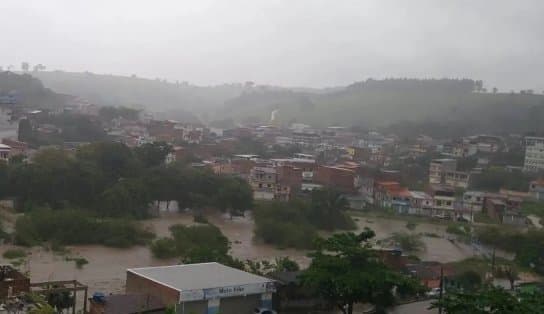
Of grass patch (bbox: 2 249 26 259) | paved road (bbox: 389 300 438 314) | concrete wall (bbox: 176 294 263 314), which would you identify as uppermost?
concrete wall (bbox: 176 294 263 314)

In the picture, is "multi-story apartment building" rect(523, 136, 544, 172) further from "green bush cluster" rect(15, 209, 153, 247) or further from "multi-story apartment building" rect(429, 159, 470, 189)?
"green bush cluster" rect(15, 209, 153, 247)

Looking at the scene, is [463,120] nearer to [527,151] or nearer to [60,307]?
[527,151]

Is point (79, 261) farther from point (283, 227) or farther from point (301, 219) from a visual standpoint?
point (301, 219)

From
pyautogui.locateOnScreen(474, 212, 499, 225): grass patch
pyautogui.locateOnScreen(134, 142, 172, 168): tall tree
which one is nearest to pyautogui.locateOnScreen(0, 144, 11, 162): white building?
pyautogui.locateOnScreen(134, 142, 172, 168): tall tree

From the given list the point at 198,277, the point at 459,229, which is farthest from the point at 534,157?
the point at 198,277

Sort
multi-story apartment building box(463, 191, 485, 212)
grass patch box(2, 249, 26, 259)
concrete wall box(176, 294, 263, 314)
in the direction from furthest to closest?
multi-story apartment building box(463, 191, 485, 212) < grass patch box(2, 249, 26, 259) < concrete wall box(176, 294, 263, 314)

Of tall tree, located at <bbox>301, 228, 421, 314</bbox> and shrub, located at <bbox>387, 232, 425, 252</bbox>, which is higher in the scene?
tall tree, located at <bbox>301, 228, 421, 314</bbox>

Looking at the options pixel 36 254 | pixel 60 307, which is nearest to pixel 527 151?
pixel 36 254
